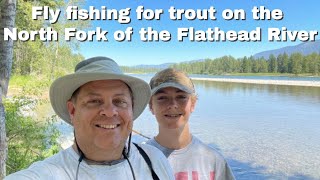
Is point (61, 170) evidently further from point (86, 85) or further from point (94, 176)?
point (86, 85)

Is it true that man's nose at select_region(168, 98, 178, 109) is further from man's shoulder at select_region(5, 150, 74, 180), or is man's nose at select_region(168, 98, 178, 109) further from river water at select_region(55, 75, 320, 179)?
river water at select_region(55, 75, 320, 179)

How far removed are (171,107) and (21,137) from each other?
5783mm

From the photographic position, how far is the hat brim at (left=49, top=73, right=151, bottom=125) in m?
1.41

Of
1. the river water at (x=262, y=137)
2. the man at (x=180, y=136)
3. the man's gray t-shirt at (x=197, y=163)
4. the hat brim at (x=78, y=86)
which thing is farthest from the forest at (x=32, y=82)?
the river water at (x=262, y=137)

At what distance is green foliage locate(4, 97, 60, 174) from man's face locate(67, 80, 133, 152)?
18.1 feet

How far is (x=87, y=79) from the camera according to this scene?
1418 mm

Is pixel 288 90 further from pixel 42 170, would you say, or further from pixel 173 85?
pixel 42 170

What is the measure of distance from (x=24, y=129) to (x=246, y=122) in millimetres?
18369

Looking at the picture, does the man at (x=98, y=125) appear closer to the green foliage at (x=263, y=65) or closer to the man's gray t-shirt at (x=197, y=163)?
the man's gray t-shirt at (x=197, y=163)

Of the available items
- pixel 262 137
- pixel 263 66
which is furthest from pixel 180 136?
pixel 263 66

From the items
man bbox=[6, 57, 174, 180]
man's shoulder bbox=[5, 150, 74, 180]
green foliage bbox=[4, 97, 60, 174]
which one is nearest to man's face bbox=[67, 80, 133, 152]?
man bbox=[6, 57, 174, 180]

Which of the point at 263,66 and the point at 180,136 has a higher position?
the point at 263,66

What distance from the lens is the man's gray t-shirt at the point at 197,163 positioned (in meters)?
2.17

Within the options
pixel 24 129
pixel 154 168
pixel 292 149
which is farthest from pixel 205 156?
pixel 292 149
